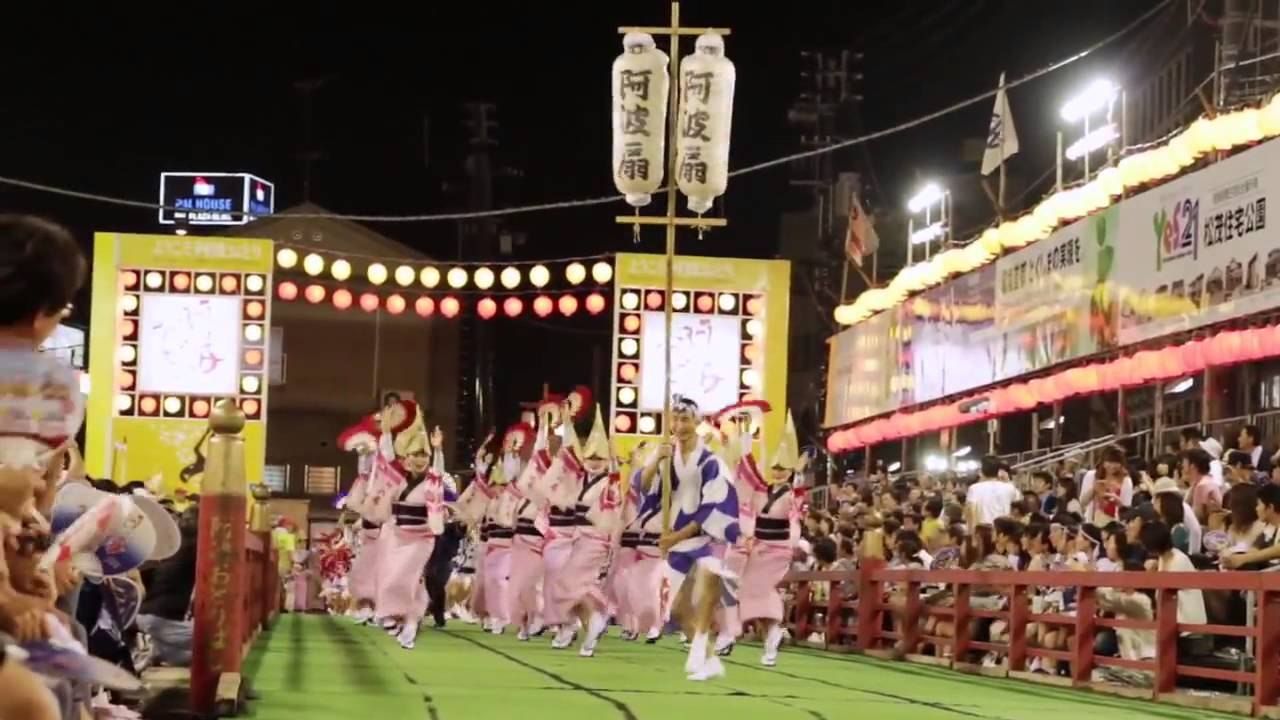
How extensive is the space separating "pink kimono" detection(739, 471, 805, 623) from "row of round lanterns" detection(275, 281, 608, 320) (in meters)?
9.23

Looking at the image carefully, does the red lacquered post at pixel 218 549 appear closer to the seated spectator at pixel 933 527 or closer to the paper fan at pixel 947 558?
the paper fan at pixel 947 558

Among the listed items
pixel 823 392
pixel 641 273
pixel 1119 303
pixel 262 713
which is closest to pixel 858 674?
pixel 262 713

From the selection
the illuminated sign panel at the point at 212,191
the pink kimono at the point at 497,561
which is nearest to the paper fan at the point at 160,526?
the pink kimono at the point at 497,561

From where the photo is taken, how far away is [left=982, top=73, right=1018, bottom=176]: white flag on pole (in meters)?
28.3

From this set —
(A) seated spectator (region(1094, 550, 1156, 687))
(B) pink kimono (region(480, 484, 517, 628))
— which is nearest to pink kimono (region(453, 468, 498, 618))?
(B) pink kimono (region(480, 484, 517, 628))

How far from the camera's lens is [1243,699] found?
1152cm

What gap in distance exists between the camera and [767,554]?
1894 cm

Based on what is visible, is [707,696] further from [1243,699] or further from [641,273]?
[641,273]

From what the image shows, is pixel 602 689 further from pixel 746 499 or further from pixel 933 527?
pixel 933 527

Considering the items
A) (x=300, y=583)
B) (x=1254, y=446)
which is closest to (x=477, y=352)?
(x=300, y=583)

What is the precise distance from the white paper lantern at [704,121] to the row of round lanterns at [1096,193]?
4775 millimetres

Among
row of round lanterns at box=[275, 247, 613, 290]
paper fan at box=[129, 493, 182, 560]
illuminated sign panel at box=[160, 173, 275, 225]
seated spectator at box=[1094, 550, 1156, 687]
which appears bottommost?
seated spectator at box=[1094, 550, 1156, 687]

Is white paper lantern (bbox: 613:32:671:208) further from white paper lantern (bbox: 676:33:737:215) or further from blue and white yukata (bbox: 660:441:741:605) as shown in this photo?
blue and white yukata (bbox: 660:441:741:605)

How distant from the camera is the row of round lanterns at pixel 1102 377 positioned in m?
18.6
